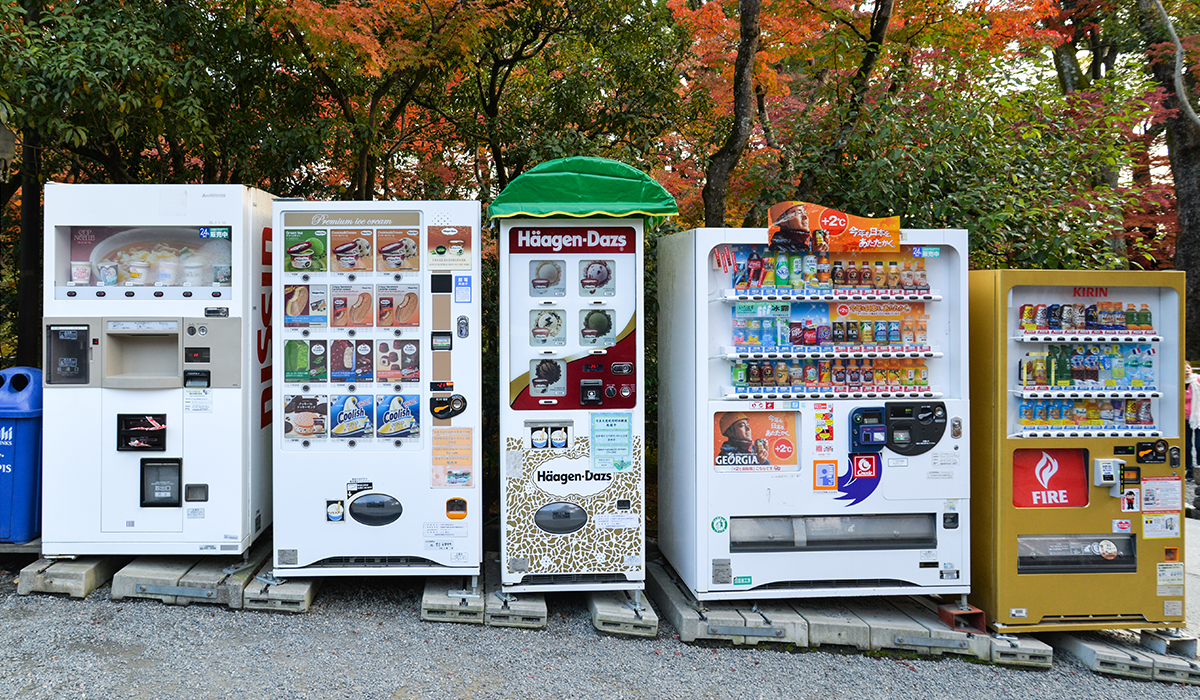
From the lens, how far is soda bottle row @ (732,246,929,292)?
3.76 metres

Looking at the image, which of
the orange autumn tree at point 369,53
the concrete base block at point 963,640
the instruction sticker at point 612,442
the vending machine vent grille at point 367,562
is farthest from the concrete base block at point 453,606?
the orange autumn tree at point 369,53

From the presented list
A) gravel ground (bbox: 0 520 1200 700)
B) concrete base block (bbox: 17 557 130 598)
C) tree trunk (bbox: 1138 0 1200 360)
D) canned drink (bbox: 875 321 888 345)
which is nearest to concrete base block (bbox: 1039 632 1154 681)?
gravel ground (bbox: 0 520 1200 700)

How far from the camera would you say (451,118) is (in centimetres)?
689

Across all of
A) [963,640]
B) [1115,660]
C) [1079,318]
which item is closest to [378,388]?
[963,640]

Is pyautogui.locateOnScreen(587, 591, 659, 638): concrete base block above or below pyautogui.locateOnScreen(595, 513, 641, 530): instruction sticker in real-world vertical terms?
below

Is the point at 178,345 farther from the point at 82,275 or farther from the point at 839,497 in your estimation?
the point at 839,497

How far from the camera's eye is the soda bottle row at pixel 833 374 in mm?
3758

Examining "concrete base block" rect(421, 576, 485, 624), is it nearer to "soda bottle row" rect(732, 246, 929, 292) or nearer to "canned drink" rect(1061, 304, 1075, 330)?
"soda bottle row" rect(732, 246, 929, 292)

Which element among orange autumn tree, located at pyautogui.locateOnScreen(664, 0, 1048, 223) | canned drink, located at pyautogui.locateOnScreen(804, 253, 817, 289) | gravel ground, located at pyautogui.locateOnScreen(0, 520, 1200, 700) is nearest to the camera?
gravel ground, located at pyautogui.locateOnScreen(0, 520, 1200, 700)

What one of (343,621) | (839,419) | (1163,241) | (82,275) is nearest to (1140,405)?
(839,419)

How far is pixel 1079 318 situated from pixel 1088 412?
0.52 m

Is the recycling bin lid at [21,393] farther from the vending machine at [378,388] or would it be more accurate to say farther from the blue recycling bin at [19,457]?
the vending machine at [378,388]

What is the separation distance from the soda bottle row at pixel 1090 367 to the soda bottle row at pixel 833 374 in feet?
1.76

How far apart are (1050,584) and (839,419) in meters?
1.37
